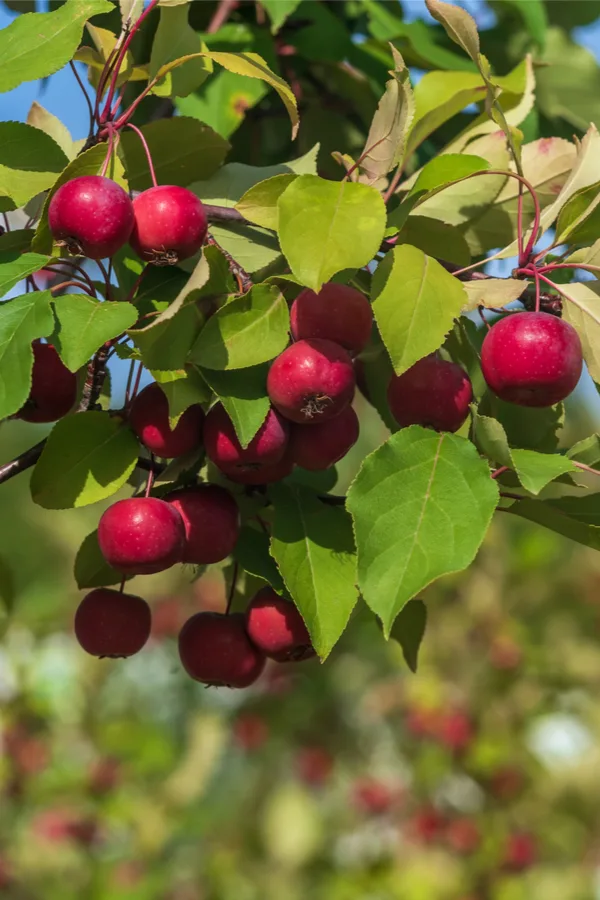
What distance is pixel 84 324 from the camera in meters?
0.66

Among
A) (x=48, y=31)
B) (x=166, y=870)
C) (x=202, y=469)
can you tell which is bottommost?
(x=166, y=870)

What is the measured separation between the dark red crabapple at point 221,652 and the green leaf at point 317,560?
16cm

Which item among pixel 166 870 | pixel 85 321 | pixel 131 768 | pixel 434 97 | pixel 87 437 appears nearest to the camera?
pixel 85 321

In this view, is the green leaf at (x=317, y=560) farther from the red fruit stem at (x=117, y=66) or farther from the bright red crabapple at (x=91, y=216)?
the red fruit stem at (x=117, y=66)

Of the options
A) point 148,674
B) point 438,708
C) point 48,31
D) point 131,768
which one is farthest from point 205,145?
point 148,674

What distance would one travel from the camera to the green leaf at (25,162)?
774 mm

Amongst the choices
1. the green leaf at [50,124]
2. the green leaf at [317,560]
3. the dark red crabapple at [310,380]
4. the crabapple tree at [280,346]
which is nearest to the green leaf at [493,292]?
the crabapple tree at [280,346]

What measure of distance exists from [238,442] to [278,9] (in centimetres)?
65

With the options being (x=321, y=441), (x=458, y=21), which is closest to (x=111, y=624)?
(x=321, y=441)

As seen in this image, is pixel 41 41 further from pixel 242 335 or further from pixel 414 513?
pixel 414 513

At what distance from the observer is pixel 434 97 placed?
41.6 inches

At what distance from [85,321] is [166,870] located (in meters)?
2.86

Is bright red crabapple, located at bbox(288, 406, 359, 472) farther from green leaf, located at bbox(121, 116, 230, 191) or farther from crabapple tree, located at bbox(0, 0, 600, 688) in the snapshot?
green leaf, located at bbox(121, 116, 230, 191)

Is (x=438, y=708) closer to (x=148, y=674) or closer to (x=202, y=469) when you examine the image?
(x=148, y=674)
